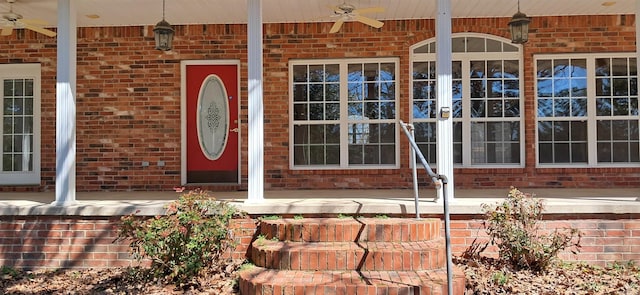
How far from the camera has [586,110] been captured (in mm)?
7938

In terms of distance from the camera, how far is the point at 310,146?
8109 millimetres

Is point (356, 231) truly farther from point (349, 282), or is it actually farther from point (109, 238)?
point (109, 238)

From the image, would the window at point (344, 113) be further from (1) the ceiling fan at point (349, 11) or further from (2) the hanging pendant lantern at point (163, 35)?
(2) the hanging pendant lantern at point (163, 35)

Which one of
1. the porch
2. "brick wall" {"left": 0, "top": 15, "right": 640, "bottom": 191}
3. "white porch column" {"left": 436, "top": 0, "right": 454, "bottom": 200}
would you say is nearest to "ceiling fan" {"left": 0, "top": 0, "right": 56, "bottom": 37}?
"brick wall" {"left": 0, "top": 15, "right": 640, "bottom": 191}

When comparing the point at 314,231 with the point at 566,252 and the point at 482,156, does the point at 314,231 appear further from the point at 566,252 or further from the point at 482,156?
the point at 482,156

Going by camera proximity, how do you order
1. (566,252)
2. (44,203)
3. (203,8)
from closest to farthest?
1. (566,252)
2. (44,203)
3. (203,8)

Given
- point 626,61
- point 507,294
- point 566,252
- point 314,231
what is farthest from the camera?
point 626,61

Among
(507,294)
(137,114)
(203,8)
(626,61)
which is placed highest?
(203,8)

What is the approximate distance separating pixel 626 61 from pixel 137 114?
25.6 feet

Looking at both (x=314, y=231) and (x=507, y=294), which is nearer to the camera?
(x=507, y=294)

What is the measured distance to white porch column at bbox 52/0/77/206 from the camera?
569cm

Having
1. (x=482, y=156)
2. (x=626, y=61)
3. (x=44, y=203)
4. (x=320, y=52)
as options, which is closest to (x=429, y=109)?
(x=482, y=156)

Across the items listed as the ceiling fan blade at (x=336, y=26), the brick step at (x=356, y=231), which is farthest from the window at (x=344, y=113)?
the brick step at (x=356, y=231)

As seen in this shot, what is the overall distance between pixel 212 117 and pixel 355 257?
4.39 meters
